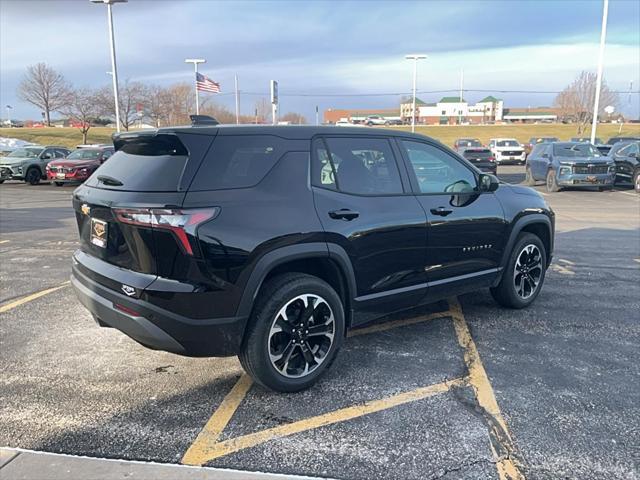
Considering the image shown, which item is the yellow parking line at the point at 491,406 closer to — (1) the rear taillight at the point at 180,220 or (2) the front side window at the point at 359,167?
(2) the front side window at the point at 359,167

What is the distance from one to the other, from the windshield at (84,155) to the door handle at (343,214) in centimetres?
1954

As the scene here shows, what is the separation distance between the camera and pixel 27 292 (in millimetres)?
5941

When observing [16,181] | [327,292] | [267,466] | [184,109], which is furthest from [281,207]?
[184,109]

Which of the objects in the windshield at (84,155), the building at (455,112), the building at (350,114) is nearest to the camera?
the windshield at (84,155)

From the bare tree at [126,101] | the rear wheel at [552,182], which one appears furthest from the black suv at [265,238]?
the bare tree at [126,101]

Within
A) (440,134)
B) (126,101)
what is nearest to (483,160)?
(126,101)

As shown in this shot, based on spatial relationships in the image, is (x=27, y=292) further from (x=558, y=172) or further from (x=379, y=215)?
(x=558, y=172)

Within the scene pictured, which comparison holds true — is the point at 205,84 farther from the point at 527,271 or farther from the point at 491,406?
the point at 491,406

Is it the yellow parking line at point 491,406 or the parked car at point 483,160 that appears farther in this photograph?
the parked car at point 483,160

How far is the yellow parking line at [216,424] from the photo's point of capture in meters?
2.89

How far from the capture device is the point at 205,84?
2975cm

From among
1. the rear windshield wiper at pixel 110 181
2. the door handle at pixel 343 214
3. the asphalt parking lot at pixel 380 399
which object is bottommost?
the asphalt parking lot at pixel 380 399

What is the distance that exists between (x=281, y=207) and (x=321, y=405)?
1.34 m

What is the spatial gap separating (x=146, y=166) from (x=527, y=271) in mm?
3907
